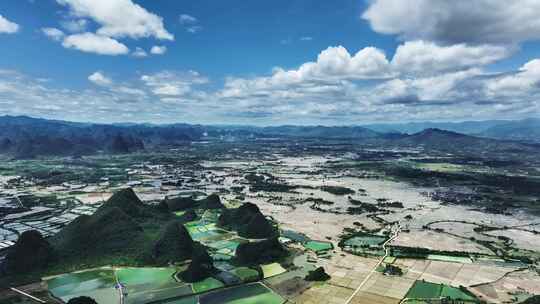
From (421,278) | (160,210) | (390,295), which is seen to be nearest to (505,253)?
(421,278)

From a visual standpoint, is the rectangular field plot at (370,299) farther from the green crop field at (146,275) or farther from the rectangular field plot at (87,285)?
the rectangular field plot at (87,285)

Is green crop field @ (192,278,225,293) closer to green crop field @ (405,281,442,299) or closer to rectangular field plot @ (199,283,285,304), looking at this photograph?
rectangular field plot @ (199,283,285,304)

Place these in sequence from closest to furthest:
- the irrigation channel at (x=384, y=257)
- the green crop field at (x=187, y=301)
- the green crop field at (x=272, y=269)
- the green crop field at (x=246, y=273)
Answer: the green crop field at (x=187, y=301)
the irrigation channel at (x=384, y=257)
the green crop field at (x=246, y=273)
the green crop field at (x=272, y=269)

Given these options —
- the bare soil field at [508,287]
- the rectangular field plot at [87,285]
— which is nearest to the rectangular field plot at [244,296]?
the rectangular field plot at [87,285]

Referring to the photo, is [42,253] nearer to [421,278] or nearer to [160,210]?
[160,210]

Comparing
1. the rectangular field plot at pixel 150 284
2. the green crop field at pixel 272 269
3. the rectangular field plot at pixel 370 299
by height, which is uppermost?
the green crop field at pixel 272 269

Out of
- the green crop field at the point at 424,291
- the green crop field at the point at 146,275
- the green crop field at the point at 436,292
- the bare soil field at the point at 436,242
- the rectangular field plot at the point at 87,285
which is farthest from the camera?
the bare soil field at the point at 436,242

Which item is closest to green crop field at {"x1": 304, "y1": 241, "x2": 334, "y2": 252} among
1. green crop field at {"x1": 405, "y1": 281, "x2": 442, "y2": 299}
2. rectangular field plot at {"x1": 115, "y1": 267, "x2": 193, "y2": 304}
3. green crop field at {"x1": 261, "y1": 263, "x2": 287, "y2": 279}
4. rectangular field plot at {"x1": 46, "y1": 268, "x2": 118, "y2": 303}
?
green crop field at {"x1": 261, "y1": 263, "x2": 287, "y2": 279}

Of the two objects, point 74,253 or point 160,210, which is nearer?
point 74,253

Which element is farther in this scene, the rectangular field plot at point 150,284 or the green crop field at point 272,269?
the green crop field at point 272,269
